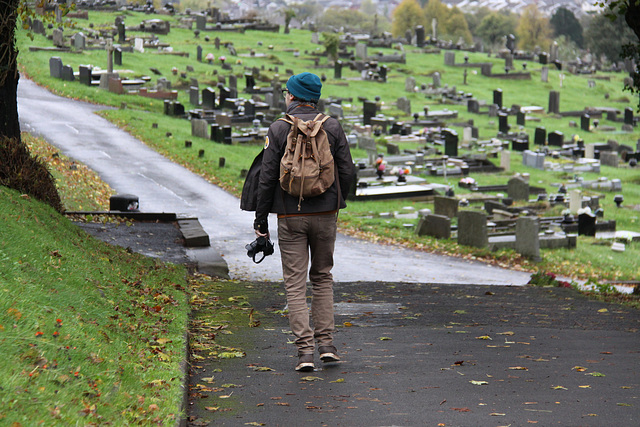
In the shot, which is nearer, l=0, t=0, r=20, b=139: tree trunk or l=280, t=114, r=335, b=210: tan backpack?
l=280, t=114, r=335, b=210: tan backpack

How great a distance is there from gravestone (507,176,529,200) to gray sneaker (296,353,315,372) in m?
20.1

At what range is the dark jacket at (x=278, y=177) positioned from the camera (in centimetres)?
536

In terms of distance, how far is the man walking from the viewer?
5367mm

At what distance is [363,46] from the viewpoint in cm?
5941

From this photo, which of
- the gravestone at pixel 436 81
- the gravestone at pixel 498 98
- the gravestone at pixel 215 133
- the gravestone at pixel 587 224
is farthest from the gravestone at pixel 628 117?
the gravestone at pixel 587 224

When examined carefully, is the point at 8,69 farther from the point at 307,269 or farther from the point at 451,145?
the point at 451,145

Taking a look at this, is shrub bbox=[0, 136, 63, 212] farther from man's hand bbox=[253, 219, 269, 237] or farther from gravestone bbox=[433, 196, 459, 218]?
gravestone bbox=[433, 196, 459, 218]

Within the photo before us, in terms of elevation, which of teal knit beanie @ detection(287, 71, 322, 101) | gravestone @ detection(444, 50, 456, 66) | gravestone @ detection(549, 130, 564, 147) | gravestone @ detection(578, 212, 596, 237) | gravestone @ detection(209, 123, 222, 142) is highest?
gravestone @ detection(444, 50, 456, 66)

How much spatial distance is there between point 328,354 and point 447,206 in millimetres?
Result: 16110

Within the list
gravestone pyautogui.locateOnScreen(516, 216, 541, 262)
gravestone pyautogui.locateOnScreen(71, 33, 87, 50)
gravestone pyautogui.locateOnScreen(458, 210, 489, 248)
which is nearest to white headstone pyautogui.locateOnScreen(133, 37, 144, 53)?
gravestone pyautogui.locateOnScreen(71, 33, 87, 50)

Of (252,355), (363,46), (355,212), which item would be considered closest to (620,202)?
(355,212)

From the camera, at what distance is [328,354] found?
5480 millimetres

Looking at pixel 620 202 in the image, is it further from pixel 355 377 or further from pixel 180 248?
pixel 355 377

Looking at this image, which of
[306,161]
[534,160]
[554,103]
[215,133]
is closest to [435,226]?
[215,133]
